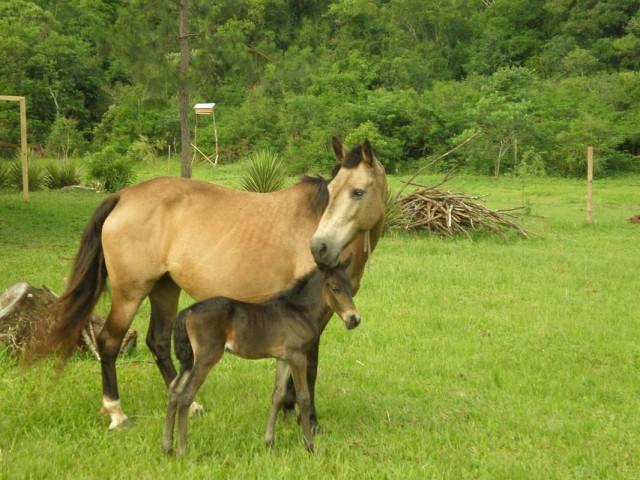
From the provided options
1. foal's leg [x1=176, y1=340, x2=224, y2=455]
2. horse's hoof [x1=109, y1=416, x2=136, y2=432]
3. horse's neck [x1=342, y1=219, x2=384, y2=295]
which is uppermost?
horse's neck [x1=342, y1=219, x2=384, y2=295]

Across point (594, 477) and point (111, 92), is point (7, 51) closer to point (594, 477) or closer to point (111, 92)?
point (111, 92)

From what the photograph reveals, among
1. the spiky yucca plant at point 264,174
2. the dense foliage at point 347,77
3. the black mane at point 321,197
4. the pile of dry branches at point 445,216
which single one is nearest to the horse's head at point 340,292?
the black mane at point 321,197

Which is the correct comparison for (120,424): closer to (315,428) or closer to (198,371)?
(198,371)

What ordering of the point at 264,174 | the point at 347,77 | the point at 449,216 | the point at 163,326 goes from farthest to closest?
the point at 347,77
the point at 264,174
the point at 449,216
the point at 163,326

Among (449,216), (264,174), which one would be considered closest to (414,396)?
(449,216)

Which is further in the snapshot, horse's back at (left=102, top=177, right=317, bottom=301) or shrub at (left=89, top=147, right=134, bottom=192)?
shrub at (left=89, top=147, right=134, bottom=192)

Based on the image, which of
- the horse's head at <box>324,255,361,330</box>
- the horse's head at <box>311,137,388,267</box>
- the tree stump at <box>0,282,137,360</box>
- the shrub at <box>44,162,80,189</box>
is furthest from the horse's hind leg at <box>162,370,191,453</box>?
the shrub at <box>44,162,80,189</box>

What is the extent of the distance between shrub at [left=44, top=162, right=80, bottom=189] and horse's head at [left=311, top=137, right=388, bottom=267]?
1758cm

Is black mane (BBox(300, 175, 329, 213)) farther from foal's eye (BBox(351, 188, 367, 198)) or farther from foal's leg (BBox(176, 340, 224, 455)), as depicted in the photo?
foal's leg (BBox(176, 340, 224, 455))

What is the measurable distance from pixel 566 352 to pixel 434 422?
229 centimetres

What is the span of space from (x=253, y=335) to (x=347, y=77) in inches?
1179

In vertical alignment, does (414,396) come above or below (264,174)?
below

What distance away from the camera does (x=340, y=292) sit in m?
4.18

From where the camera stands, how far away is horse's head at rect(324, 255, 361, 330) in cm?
416
